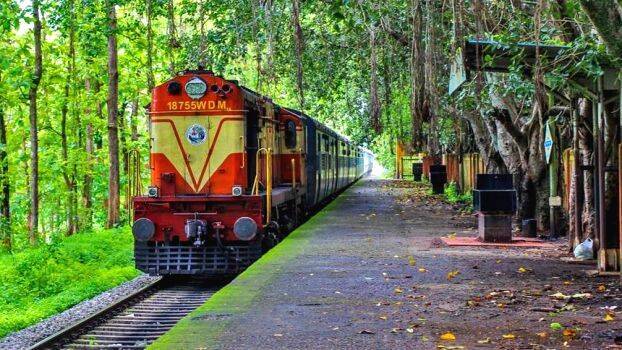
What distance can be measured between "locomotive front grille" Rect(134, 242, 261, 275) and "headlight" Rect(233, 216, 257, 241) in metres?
0.46

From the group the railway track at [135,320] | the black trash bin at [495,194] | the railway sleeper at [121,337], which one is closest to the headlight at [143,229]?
the railway track at [135,320]

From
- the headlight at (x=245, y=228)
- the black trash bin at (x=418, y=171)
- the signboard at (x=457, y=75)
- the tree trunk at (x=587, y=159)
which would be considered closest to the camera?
the signboard at (x=457, y=75)

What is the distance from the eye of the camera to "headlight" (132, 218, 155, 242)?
12.6 meters

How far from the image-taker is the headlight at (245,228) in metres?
12.6

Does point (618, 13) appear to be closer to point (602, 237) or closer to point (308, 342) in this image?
point (602, 237)

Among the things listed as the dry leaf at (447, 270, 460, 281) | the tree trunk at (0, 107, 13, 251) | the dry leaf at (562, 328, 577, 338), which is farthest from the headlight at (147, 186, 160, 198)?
the tree trunk at (0, 107, 13, 251)

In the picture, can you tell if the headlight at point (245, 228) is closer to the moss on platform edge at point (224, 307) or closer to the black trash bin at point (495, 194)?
the moss on platform edge at point (224, 307)

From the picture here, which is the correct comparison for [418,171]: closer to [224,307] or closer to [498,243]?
[498,243]

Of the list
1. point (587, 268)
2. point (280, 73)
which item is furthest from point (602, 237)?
point (280, 73)

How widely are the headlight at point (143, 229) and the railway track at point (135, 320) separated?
813 millimetres

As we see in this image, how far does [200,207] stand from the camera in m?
13.0

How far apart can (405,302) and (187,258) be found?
5271mm

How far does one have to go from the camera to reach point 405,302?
8.64 metres

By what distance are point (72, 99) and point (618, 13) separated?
75.0 feet
